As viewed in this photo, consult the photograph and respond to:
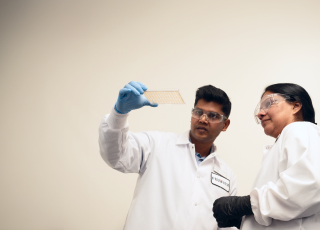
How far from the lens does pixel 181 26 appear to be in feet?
9.36

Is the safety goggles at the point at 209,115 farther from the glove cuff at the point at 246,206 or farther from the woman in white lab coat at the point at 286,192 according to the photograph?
the glove cuff at the point at 246,206

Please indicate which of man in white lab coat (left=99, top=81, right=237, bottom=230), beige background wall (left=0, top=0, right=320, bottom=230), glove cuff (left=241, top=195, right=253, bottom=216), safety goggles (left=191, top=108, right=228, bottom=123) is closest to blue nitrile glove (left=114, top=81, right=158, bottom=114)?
man in white lab coat (left=99, top=81, right=237, bottom=230)

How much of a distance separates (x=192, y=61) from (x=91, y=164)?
1.49m

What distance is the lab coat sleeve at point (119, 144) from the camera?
1422 mm

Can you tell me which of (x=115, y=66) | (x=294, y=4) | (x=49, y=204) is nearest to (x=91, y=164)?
(x=49, y=204)

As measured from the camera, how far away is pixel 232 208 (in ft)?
4.13

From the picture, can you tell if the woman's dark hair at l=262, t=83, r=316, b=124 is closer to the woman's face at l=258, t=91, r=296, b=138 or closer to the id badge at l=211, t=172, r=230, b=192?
the woman's face at l=258, t=91, r=296, b=138

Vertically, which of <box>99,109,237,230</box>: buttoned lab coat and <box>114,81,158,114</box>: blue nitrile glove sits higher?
<box>114,81,158,114</box>: blue nitrile glove

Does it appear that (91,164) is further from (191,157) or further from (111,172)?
(191,157)

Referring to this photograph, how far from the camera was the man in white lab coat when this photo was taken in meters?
1.44

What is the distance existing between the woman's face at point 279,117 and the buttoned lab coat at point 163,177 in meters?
0.48

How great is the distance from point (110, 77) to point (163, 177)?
4.92ft

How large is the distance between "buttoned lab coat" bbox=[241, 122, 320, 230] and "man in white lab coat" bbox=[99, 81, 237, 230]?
1.40 feet

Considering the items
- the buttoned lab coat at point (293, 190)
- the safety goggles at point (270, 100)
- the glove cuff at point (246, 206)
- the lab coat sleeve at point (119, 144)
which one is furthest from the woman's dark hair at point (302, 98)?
the lab coat sleeve at point (119, 144)
